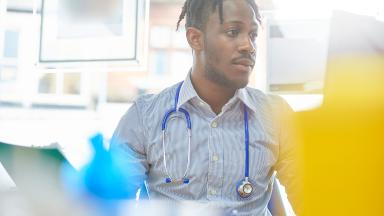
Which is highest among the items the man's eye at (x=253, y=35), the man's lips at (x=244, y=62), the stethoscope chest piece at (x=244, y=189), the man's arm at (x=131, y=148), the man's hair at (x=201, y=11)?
the man's hair at (x=201, y=11)

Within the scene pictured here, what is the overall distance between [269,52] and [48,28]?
0.63 metres

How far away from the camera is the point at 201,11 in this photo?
89 cm

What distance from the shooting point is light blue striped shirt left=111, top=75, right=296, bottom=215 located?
2.53 feet

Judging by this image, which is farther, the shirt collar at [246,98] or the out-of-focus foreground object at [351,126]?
the shirt collar at [246,98]

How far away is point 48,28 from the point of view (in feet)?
3.94

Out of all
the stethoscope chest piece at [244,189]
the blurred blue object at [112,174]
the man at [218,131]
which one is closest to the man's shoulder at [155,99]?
the man at [218,131]

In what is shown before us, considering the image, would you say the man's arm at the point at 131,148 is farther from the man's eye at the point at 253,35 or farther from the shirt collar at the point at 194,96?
the man's eye at the point at 253,35

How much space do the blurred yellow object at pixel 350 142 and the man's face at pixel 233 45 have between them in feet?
0.50

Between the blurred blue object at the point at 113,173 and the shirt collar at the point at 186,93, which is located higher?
the shirt collar at the point at 186,93

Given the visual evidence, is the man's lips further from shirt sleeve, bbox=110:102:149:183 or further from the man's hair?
shirt sleeve, bbox=110:102:149:183

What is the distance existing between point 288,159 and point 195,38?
0.31 metres

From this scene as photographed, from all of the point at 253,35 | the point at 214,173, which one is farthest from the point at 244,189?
the point at 253,35

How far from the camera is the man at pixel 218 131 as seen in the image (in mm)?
775

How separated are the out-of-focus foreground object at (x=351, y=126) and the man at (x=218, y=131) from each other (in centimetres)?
8
